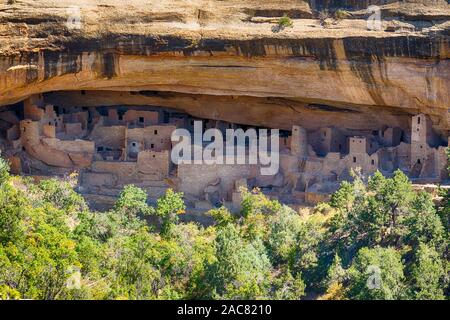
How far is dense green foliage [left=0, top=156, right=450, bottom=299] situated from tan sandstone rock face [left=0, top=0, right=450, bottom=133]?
1.86 m

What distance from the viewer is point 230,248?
18.5m

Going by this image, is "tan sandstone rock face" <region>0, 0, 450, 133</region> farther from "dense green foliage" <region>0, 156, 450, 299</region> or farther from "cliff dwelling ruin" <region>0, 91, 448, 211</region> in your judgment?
"dense green foliage" <region>0, 156, 450, 299</region>

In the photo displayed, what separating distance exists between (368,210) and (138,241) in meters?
3.58

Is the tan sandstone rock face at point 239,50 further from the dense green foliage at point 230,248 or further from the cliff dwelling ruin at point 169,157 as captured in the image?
the dense green foliage at point 230,248

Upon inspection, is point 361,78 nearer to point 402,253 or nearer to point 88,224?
point 402,253

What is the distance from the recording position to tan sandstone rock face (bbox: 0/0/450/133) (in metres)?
21.4

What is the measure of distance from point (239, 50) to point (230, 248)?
4692 mm

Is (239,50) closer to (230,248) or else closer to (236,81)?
(236,81)

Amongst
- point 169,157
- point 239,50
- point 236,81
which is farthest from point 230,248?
point 236,81

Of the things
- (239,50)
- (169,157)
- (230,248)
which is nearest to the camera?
(230,248)

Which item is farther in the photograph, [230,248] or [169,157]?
[169,157]

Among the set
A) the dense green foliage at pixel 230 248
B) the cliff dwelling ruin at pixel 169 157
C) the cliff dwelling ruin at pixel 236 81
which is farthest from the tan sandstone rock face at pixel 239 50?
the dense green foliage at pixel 230 248

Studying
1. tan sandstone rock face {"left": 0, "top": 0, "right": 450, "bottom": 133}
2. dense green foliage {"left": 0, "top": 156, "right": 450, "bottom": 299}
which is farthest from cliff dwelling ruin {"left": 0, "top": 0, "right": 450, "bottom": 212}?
dense green foliage {"left": 0, "top": 156, "right": 450, "bottom": 299}

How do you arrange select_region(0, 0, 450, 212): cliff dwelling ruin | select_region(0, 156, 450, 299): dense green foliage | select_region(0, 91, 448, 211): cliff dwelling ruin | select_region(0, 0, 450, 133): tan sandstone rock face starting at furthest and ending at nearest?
select_region(0, 91, 448, 211): cliff dwelling ruin, select_region(0, 0, 450, 212): cliff dwelling ruin, select_region(0, 0, 450, 133): tan sandstone rock face, select_region(0, 156, 450, 299): dense green foliage
